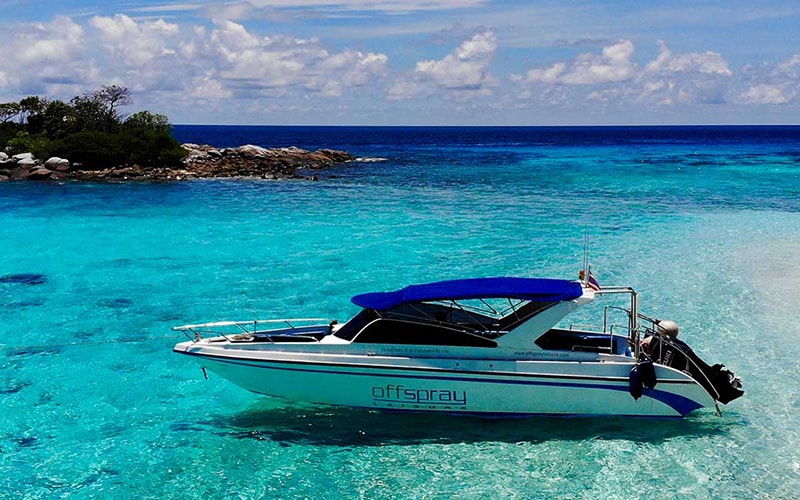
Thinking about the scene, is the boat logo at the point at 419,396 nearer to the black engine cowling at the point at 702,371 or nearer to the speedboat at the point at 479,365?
the speedboat at the point at 479,365

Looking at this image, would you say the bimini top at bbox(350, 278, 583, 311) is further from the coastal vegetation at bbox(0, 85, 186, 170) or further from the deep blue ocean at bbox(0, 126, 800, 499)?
A: the coastal vegetation at bbox(0, 85, 186, 170)

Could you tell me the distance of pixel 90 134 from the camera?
5734cm

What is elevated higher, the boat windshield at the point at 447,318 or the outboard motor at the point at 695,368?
the boat windshield at the point at 447,318

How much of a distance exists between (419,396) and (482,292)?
→ 2.01 m

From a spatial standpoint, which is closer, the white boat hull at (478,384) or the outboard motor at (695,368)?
the white boat hull at (478,384)

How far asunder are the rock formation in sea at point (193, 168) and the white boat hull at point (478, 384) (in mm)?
44918

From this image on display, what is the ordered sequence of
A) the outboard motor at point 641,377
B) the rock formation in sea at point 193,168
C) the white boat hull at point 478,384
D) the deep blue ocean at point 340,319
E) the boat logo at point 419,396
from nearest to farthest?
the deep blue ocean at point 340,319 < the outboard motor at point 641,377 < the white boat hull at point 478,384 < the boat logo at point 419,396 < the rock formation in sea at point 193,168

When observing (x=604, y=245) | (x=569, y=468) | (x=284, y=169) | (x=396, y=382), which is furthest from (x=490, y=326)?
(x=284, y=169)

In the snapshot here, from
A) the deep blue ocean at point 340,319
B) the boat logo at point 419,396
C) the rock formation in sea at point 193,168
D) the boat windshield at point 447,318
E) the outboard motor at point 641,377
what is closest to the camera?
the deep blue ocean at point 340,319

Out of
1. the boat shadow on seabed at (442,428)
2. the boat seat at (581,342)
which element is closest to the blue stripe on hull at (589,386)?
the boat shadow on seabed at (442,428)

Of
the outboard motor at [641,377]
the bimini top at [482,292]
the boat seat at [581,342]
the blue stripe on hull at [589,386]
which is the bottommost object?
the blue stripe on hull at [589,386]

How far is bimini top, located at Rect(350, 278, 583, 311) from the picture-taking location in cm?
1212

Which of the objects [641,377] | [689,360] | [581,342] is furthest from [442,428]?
[689,360]

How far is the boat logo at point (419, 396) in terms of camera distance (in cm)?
1210
